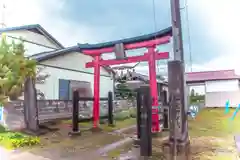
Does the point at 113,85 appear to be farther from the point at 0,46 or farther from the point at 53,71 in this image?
the point at 0,46

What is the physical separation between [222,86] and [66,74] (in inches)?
702

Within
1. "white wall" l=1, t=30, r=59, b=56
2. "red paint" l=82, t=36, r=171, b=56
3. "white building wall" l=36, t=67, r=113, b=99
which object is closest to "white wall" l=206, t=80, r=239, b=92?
"white building wall" l=36, t=67, r=113, b=99

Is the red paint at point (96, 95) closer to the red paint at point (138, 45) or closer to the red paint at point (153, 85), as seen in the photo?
the red paint at point (138, 45)

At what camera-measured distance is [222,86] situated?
77.6 ft

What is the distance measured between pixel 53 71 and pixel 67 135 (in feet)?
17.9

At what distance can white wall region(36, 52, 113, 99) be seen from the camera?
12172 millimetres

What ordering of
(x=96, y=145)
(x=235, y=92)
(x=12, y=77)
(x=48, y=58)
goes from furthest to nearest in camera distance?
(x=235, y=92) → (x=48, y=58) → (x=12, y=77) → (x=96, y=145)

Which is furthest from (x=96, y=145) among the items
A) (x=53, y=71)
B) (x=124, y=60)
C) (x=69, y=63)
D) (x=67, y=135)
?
(x=69, y=63)

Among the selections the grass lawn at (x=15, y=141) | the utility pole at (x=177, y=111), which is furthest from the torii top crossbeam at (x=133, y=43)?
the grass lawn at (x=15, y=141)

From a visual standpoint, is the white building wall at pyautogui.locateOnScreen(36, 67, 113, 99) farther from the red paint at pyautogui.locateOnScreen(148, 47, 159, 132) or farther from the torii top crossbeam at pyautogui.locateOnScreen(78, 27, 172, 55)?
the red paint at pyautogui.locateOnScreen(148, 47, 159, 132)

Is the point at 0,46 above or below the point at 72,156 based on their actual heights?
above

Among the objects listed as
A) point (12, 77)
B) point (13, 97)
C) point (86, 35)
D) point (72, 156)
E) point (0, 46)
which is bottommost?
point (72, 156)

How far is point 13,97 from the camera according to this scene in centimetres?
893

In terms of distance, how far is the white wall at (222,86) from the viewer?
23.2 m
